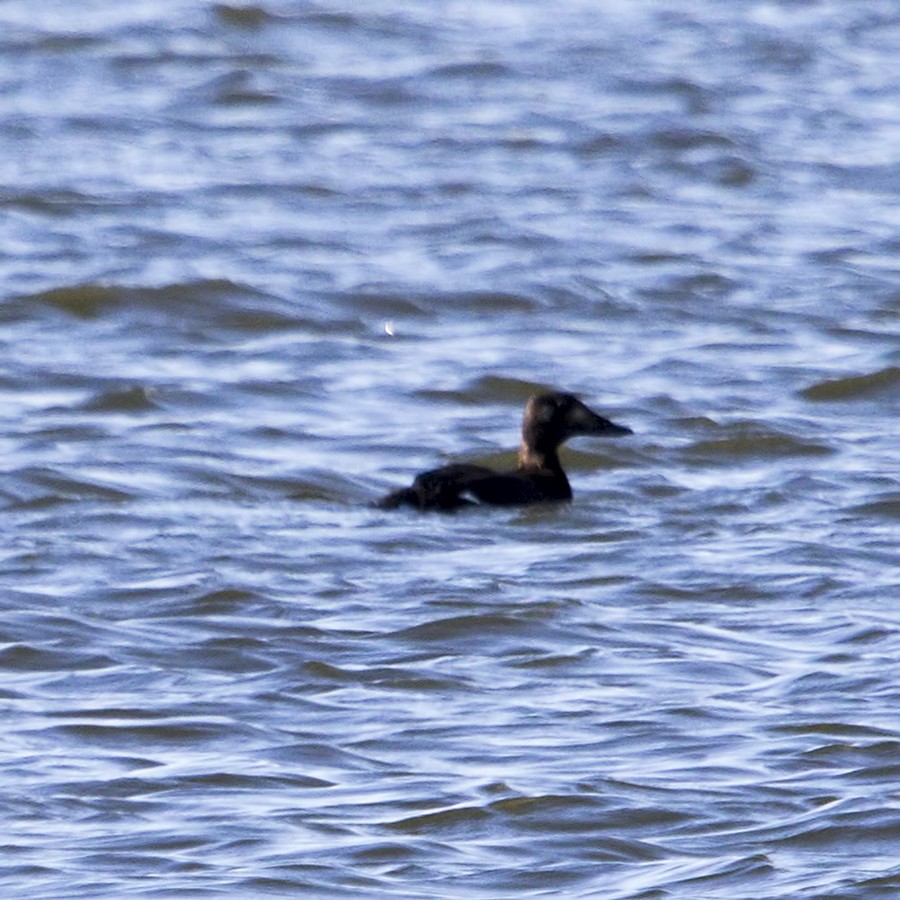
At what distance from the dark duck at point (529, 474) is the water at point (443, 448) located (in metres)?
0.09

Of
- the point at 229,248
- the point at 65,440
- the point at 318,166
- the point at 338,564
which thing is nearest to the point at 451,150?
the point at 318,166

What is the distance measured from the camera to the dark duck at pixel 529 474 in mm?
9344

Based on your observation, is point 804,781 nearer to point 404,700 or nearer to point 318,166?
point 404,700

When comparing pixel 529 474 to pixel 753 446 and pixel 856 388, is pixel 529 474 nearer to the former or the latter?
pixel 753 446

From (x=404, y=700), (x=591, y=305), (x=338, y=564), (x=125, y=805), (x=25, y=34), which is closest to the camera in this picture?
(x=125, y=805)

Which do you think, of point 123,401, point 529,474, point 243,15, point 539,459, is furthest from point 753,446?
point 243,15

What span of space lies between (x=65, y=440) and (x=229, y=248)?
3.97 meters

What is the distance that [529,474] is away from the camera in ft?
32.4

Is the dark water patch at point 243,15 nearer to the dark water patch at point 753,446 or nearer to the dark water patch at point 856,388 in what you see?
the dark water patch at point 856,388

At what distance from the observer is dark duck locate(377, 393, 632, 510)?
9.34 m

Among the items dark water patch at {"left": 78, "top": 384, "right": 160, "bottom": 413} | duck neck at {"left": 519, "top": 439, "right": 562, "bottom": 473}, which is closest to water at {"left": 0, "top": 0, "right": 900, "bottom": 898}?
dark water patch at {"left": 78, "top": 384, "right": 160, "bottom": 413}

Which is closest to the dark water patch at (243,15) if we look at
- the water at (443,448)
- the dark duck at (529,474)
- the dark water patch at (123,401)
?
the water at (443,448)

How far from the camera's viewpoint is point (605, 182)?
16.3 meters

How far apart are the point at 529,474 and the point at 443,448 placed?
36.1 inches
